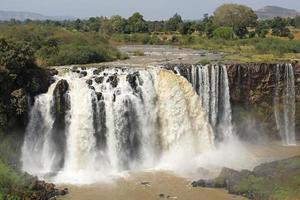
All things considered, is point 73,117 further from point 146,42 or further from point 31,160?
point 146,42

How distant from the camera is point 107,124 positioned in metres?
26.2

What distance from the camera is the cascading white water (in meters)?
29.9

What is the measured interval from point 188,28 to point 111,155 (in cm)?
4294

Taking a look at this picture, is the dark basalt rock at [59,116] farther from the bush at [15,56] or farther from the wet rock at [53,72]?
the bush at [15,56]

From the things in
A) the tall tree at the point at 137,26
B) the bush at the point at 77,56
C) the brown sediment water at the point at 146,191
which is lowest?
the brown sediment water at the point at 146,191

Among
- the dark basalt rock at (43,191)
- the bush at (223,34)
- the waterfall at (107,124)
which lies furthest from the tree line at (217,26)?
the dark basalt rock at (43,191)

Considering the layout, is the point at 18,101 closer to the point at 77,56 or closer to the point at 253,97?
the point at 77,56

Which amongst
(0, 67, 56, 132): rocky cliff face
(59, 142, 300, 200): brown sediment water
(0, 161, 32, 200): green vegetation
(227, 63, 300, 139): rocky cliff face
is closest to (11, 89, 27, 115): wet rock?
(0, 67, 56, 132): rocky cliff face

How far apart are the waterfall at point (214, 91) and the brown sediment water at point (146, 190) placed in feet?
20.8

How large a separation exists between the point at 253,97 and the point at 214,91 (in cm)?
275

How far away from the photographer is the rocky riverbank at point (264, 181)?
72.1 ft

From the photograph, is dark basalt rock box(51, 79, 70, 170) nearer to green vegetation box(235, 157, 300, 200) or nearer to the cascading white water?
the cascading white water

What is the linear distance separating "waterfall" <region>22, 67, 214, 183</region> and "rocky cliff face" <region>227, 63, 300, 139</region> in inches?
152

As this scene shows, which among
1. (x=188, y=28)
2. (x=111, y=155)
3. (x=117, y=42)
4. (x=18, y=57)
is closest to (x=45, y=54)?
(x=18, y=57)
